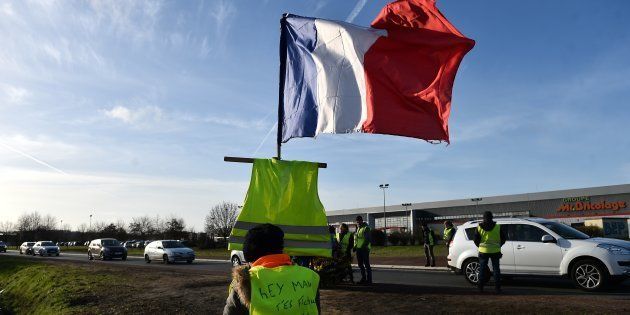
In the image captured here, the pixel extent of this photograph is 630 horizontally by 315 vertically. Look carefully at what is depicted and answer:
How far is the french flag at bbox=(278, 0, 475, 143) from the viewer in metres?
6.87

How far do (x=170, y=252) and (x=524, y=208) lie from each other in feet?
175

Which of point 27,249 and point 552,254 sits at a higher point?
point 27,249

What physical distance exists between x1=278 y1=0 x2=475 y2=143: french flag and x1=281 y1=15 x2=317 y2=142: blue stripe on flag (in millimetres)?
13

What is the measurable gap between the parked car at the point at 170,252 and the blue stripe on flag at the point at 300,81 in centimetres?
2690

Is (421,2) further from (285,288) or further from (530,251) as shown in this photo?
(530,251)

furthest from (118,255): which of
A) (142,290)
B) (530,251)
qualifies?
(530,251)

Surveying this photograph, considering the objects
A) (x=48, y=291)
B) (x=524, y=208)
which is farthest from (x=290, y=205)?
(x=524, y=208)

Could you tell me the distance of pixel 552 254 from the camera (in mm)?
12766

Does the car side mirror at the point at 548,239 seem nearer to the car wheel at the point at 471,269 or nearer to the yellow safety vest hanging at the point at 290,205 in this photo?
the car wheel at the point at 471,269

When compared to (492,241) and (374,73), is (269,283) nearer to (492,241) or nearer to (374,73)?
(374,73)

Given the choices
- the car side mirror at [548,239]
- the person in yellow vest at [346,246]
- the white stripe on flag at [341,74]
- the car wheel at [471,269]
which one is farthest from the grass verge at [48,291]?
the car side mirror at [548,239]

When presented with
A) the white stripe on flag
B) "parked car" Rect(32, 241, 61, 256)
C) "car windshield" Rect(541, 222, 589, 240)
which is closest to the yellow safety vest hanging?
the white stripe on flag

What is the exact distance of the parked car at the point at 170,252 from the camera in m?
32.1

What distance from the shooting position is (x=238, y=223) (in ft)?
18.6
